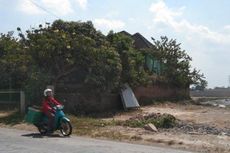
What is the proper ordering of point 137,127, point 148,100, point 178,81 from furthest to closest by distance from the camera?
point 178,81
point 148,100
point 137,127

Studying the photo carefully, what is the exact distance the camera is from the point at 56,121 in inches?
686

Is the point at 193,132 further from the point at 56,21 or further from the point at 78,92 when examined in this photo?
the point at 56,21

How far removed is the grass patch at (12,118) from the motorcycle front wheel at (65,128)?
5.20 meters

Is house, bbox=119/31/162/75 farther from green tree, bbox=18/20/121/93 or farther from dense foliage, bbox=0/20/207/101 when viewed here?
green tree, bbox=18/20/121/93

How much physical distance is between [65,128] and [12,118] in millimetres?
6845

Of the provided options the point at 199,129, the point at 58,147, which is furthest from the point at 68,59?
the point at 58,147

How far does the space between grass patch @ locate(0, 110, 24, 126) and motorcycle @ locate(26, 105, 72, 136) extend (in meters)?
4.37

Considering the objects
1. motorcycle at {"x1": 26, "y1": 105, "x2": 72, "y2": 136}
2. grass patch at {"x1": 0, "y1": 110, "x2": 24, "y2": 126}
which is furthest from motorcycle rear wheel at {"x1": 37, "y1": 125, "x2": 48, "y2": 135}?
grass patch at {"x1": 0, "y1": 110, "x2": 24, "y2": 126}

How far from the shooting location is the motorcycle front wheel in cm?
1741

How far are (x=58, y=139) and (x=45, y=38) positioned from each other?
10359 millimetres

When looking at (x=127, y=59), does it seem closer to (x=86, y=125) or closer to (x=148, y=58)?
(x=86, y=125)

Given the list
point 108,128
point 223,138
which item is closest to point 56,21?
point 108,128

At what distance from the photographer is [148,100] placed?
35.5m

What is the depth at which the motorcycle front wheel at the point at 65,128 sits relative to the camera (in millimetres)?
17406
